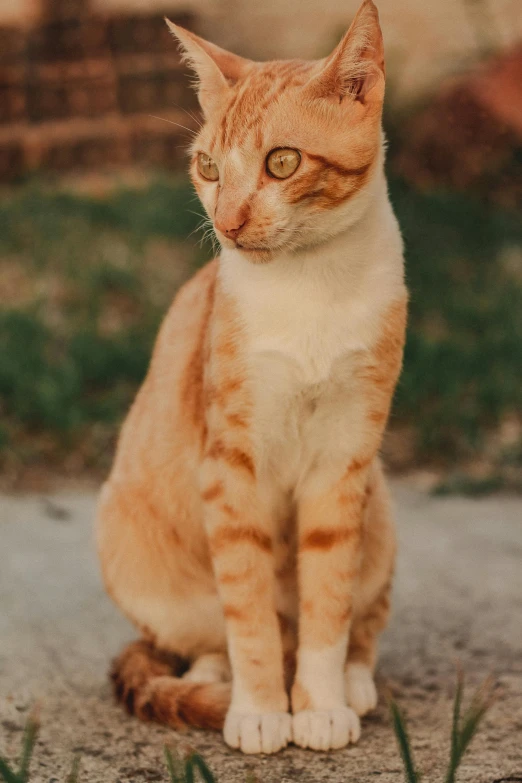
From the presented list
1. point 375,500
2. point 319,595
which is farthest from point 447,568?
point 319,595

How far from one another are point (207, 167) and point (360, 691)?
131 centimetres

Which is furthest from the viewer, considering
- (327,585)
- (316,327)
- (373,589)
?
(373,589)

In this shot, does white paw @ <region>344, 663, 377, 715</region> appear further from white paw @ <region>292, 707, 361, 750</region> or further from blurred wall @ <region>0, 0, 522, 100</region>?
blurred wall @ <region>0, 0, 522, 100</region>

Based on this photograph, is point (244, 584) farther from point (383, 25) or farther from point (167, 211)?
point (383, 25)

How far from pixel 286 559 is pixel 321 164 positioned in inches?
37.9

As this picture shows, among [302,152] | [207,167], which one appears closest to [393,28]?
[207,167]

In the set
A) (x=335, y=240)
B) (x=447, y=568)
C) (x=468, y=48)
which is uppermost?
(x=468, y=48)

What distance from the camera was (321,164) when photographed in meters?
2.06

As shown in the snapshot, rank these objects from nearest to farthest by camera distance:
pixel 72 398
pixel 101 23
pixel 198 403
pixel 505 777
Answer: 1. pixel 505 777
2. pixel 198 403
3. pixel 72 398
4. pixel 101 23

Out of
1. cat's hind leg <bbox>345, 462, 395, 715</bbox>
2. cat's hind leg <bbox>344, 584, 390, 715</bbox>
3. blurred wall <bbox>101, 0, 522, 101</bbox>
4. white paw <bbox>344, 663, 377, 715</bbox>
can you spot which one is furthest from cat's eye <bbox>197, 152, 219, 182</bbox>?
blurred wall <bbox>101, 0, 522, 101</bbox>

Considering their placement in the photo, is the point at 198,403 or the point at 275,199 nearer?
the point at 275,199

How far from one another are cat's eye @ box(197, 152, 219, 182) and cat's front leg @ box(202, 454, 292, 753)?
59cm

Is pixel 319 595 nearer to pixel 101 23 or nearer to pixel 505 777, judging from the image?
pixel 505 777

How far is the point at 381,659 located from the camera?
2811 millimetres
